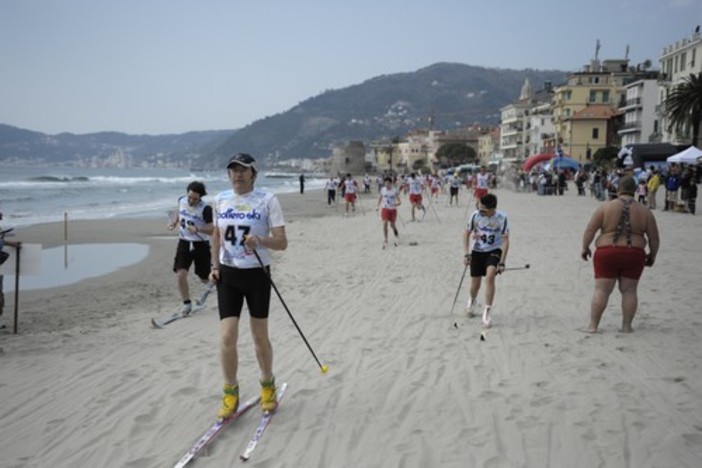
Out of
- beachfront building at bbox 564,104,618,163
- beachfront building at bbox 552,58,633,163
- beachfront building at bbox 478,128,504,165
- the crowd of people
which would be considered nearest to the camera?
the crowd of people

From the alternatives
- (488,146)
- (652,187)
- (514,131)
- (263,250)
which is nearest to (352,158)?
(488,146)

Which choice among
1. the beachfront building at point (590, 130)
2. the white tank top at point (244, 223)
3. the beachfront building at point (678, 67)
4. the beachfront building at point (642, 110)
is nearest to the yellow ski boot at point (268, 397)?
the white tank top at point (244, 223)

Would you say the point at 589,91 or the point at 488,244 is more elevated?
the point at 589,91

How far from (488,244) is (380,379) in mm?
2722

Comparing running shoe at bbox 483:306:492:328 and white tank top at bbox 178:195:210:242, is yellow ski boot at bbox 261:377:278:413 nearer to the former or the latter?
running shoe at bbox 483:306:492:328

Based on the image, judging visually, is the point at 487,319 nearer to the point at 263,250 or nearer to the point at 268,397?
the point at 268,397

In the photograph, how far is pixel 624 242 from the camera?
20.3 feet

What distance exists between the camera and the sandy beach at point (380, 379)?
387 cm

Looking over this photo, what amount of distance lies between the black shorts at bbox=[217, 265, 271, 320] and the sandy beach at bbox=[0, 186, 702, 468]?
860mm

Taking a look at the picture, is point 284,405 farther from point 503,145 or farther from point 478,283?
point 503,145

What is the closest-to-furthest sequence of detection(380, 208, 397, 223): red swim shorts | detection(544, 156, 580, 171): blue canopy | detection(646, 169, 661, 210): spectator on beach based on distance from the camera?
detection(380, 208, 397, 223): red swim shorts
detection(646, 169, 661, 210): spectator on beach
detection(544, 156, 580, 171): blue canopy

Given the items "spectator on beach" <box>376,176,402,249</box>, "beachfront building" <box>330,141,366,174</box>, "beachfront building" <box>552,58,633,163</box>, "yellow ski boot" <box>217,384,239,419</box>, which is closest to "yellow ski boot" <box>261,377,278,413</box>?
"yellow ski boot" <box>217,384,239,419</box>

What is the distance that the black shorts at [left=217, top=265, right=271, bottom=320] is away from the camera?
4.27 meters

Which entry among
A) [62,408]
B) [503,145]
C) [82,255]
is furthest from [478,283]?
[503,145]
